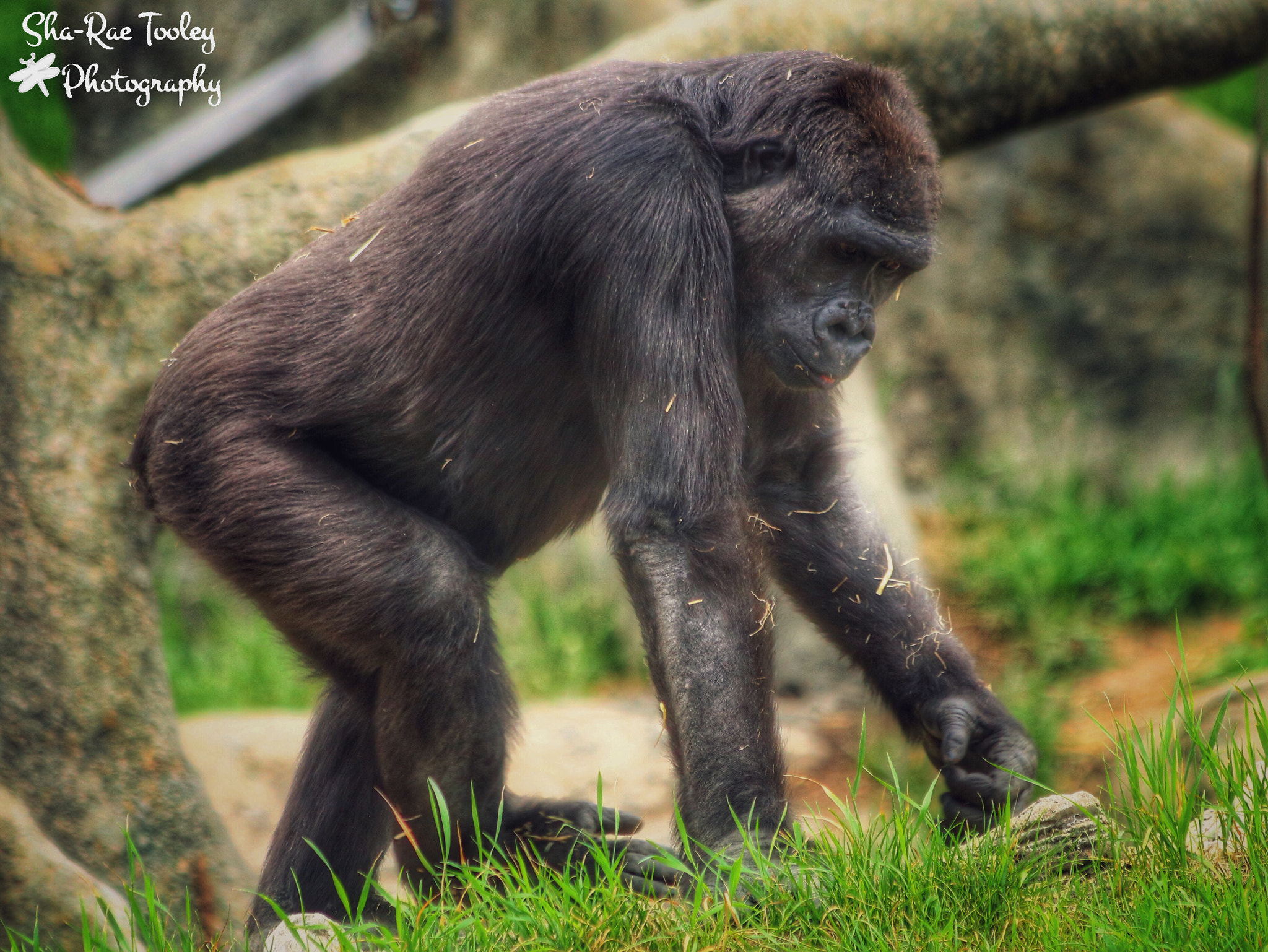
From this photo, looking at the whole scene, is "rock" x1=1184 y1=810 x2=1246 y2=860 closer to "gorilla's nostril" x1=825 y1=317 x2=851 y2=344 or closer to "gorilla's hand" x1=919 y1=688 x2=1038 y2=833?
"gorilla's hand" x1=919 y1=688 x2=1038 y2=833

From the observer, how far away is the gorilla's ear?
366 cm

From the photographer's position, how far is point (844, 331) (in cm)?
367

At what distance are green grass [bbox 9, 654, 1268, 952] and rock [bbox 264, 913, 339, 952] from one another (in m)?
0.08

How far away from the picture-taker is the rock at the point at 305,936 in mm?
3062

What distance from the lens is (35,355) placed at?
195 inches

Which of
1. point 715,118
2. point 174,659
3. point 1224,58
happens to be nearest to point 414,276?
point 715,118

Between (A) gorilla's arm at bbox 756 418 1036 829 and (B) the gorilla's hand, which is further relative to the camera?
(A) gorilla's arm at bbox 756 418 1036 829

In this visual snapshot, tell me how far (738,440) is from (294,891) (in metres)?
2.03

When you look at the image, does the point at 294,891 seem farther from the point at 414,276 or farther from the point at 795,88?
the point at 795,88

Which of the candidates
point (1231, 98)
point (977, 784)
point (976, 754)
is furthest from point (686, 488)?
point (1231, 98)

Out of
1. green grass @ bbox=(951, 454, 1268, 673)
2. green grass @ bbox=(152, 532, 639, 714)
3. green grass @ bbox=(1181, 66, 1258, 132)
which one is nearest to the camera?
green grass @ bbox=(951, 454, 1268, 673)

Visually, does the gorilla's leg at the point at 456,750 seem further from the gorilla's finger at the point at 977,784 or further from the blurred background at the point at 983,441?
the blurred background at the point at 983,441

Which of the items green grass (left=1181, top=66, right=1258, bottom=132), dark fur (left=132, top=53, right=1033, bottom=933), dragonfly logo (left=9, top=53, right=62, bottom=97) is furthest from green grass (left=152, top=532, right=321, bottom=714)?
green grass (left=1181, top=66, right=1258, bottom=132)

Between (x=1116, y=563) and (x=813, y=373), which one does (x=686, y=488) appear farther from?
(x=1116, y=563)
